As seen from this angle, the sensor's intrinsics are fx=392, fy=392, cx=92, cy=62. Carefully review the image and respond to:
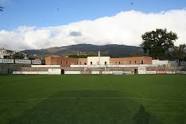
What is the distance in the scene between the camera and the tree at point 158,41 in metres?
128

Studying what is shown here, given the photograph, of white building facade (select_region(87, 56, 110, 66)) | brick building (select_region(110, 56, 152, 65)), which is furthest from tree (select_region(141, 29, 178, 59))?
white building facade (select_region(87, 56, 110, 66))

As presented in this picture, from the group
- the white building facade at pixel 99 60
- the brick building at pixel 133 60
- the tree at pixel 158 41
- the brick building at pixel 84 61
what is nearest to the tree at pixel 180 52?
the tree at pixel 158 41

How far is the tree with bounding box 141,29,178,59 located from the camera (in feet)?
420

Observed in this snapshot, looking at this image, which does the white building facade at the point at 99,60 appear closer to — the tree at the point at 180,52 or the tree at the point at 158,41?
the tree at the point at 158,41

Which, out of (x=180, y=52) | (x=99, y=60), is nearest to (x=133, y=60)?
(x=99, y=60)

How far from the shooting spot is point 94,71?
343 feet

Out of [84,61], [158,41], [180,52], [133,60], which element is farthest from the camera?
[84,61]

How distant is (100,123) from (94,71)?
92.7m

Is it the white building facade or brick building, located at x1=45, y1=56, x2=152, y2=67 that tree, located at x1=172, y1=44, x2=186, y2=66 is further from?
the white building facade

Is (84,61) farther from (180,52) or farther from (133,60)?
(180,52)

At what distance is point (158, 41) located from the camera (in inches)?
5103

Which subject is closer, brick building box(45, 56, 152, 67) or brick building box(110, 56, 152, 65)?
brick building box(110, 56, 152, 65)

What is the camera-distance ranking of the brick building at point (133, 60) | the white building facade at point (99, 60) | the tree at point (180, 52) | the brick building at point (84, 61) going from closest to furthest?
the brick building at point (133, 60) < the brick building at point (84, 61) < the tree at point (180, 52) < the white building facade at point (99, 60)

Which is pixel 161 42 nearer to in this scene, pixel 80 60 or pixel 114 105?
pixel 80 60
